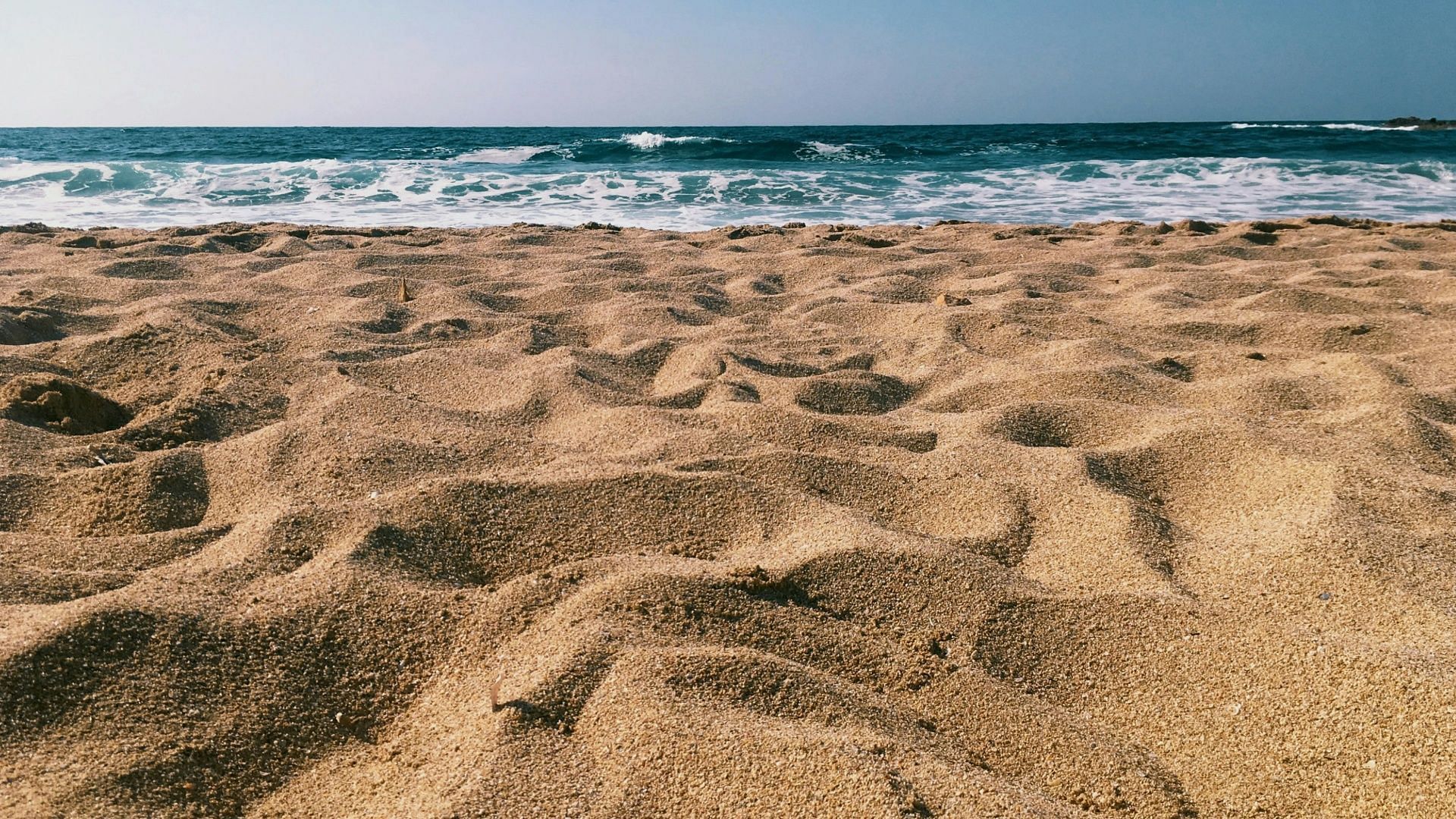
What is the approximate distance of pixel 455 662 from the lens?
134 centimetres

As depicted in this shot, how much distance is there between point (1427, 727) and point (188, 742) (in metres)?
1.58

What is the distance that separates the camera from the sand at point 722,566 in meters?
1.14

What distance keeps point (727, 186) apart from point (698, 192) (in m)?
0.50

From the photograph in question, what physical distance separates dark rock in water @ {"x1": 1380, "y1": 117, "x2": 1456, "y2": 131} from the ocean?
14.2m

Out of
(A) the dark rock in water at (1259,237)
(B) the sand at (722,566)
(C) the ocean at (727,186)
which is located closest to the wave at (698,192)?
(C) the ocean at (727,186)

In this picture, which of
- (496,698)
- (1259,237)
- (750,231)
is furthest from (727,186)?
(496,698)

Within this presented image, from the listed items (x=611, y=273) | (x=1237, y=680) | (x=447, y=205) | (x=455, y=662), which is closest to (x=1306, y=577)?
(x=1237, y=680)

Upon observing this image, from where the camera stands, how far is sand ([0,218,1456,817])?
114 centimetres

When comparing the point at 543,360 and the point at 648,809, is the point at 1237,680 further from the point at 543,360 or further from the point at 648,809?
the point at 543,360

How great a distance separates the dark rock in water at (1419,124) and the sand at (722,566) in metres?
30.9

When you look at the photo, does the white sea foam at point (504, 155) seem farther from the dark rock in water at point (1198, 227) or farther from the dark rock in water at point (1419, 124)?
the dark rock in water at point (1419, 124)

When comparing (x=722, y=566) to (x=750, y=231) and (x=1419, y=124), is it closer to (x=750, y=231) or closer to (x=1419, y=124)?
(x=750, y=231)

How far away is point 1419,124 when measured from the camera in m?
28.6

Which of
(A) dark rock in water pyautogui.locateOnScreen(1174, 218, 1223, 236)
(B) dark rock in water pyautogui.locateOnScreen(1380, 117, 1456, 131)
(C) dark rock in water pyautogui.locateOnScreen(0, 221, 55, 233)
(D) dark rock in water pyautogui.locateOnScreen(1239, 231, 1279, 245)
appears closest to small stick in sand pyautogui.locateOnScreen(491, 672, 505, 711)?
(D) dark rock in water pyautogui.locateOnScreen(1239, 231, 1279, 245)
